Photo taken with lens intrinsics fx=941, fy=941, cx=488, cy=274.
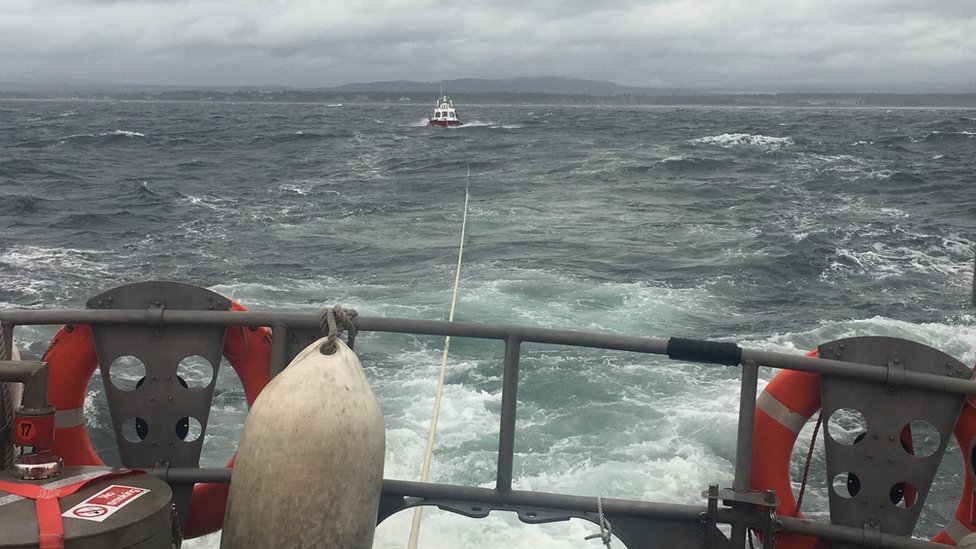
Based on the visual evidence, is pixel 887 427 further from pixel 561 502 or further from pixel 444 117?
→ pixel 444 117

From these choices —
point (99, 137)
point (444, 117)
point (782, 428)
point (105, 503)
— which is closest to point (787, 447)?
point (782, 428)

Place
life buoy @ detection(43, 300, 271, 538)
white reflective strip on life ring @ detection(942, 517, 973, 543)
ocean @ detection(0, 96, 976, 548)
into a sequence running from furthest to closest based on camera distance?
ocean @ detection(0, 96, 976, 548), life buoy @ detection(43, 300, 271, 538), white reflective strip on life ring @ detection(942, 517, 973, 543)

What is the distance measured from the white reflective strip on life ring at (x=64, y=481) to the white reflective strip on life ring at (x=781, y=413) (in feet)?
6.64

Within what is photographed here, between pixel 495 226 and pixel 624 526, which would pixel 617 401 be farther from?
pixel 495 226

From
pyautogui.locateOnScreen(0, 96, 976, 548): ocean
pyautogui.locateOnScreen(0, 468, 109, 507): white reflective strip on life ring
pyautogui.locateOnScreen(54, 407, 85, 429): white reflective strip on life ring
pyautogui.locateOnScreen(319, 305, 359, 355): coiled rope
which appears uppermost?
pyautogui.locateOnScreen(319, 305, 359, 355): coiled rope

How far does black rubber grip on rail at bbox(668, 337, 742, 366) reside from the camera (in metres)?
2.80

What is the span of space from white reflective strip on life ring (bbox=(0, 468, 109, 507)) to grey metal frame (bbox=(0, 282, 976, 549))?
0.65 m

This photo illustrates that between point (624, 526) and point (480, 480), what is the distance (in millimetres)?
4107

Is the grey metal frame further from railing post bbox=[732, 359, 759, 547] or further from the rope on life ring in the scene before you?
the rope on life ring

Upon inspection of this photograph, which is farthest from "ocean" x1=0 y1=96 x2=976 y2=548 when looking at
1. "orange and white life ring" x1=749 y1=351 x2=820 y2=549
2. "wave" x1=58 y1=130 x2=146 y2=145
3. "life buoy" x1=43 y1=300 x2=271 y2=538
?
"wave" x1=58 y1=130 x2=146 y2=145

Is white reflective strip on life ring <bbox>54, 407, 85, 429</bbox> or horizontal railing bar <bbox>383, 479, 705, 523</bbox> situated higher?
white reflective strip on life ring <bbox>54, 407, 85, 429</bbox>

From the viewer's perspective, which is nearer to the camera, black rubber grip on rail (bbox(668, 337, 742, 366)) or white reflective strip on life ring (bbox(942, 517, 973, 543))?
black rubber grip on rail (bbox(668, 337, 742, 366))

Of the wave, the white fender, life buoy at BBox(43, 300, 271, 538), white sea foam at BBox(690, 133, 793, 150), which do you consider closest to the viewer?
the white fender

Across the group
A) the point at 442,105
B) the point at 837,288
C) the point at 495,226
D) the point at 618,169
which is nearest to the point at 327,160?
the point at 618,169
